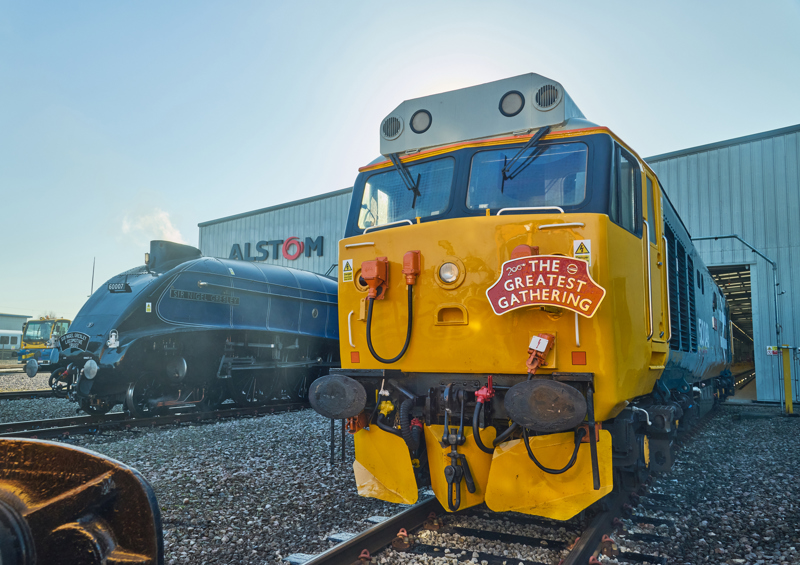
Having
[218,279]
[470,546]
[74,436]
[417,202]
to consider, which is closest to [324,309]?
[218,279]

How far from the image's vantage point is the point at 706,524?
421 cm

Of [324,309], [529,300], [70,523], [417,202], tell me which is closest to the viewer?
[70,523]

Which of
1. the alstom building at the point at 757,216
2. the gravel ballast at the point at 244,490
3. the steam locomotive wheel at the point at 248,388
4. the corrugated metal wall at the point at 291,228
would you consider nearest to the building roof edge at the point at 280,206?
the corrugated metal wall at the point at 291,228

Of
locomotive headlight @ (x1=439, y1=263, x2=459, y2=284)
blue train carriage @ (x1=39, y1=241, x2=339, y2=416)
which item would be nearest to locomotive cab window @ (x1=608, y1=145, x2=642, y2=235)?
locomotive headlight @ (x1=439, y1=263, x2=459, y2=284)

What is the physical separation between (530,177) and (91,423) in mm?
7517

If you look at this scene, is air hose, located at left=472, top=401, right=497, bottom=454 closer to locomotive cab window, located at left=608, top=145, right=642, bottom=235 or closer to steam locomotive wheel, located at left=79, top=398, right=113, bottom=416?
locomotive cab window, located at left=608, top=145, right=642, bottom=235

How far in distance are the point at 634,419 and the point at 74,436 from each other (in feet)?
24.2

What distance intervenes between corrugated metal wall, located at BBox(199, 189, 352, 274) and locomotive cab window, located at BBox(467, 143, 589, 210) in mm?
16501

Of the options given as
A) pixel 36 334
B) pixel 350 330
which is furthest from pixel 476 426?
pixel 36 334

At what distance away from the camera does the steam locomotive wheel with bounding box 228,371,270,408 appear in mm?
11062

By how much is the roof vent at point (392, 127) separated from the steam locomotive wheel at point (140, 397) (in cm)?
705

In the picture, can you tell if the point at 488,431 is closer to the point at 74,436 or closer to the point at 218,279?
the point at 74,436

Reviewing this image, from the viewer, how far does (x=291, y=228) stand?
2289 cm

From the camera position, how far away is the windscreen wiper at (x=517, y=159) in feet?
13.1
